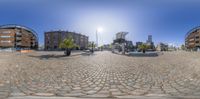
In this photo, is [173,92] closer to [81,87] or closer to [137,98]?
[137,98]

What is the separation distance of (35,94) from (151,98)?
3.36m

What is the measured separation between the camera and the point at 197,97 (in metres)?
5.12

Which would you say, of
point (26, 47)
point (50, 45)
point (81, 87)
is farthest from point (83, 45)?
point (81, 87)

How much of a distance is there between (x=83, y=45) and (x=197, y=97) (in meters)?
140

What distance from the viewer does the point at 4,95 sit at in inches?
211

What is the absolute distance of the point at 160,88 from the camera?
20.4 ft

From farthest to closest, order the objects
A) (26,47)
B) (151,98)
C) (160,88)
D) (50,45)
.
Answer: (50,45)
(26,47)
(160,88)
(151,98)

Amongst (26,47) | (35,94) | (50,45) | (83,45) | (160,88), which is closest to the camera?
(35,94)

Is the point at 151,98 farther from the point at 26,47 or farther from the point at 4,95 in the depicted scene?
the point at 26,47

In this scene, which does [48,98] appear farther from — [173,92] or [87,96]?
[173,92]

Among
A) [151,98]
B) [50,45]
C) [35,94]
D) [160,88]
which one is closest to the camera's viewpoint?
[151,98]

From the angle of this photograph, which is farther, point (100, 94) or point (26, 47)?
point (26, 47)

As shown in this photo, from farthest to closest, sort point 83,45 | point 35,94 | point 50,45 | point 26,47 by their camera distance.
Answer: point 83,45, point 50,45, point 26,47, point 35,94

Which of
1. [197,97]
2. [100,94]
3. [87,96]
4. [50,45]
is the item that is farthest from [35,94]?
[50,45]
